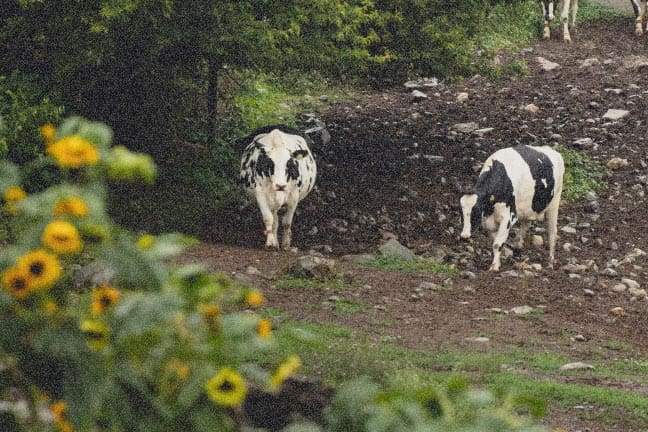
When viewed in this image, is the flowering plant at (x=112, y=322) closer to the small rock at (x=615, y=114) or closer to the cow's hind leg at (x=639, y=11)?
the small rock at (x=615, y=114)

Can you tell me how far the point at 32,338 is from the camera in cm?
287

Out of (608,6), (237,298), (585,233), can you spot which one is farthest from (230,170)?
(608,6)

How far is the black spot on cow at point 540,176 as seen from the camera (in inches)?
601

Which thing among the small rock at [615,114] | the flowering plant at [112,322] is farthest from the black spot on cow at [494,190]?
the flowering plant at [112,322]

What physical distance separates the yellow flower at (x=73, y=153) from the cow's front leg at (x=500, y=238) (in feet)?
38.9

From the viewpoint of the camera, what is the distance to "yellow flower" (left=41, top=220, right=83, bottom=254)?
261 cm

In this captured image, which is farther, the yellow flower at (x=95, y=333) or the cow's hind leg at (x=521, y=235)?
the cow's hind leg at (x=521, y=235)

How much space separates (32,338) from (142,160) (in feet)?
1.64

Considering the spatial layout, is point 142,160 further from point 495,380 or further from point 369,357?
point 495,380

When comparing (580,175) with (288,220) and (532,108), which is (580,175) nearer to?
(532,108)

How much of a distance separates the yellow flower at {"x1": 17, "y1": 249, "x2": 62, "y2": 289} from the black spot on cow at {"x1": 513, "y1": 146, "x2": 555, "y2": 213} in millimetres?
12914

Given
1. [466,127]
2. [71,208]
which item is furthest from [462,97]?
[71,208]

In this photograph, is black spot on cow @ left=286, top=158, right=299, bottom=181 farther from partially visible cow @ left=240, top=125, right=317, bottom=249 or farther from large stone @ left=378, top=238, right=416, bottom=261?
large stone @ left=378, top=238, right=416, bottom=261

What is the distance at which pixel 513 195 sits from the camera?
14914 mm
